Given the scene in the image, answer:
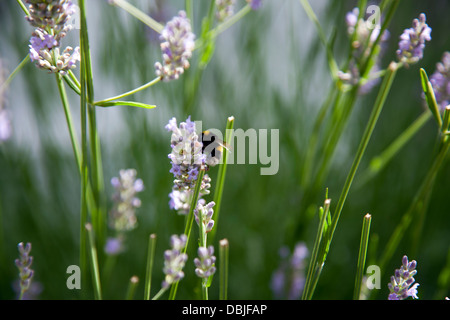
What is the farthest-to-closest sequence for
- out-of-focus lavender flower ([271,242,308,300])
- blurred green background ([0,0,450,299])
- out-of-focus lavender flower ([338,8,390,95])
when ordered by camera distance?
1. blurred green background ([0,0,450,299])
2. out-of-focus lavender flower ([271,242,308,300])
3. out-of-focus lavender flower ([338,8,390,95])

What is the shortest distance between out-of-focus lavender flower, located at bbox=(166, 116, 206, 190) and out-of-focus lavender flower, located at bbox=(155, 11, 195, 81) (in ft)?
0.26

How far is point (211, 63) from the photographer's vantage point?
1.19 meters

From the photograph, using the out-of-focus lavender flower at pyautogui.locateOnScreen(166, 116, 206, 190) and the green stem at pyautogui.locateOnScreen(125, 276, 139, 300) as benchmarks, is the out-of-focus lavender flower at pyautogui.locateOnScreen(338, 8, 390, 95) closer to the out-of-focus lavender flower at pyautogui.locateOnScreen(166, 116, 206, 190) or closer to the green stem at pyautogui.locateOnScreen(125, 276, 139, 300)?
the out-of-focus lavender flower at pyautogui.locateOnScreen(166, 116, 206, 190)

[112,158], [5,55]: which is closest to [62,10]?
[112,158]

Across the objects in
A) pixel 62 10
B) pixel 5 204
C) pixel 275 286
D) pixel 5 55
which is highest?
pixel 5 55

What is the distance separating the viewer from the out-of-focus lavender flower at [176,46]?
47 centimetres

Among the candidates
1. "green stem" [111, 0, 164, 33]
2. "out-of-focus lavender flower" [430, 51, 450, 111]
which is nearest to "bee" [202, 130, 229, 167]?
"green stem" [111, 0, 164, 33]

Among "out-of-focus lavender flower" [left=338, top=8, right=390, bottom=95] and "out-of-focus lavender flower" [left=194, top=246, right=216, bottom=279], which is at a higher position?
"out-of-focus lavender flower" [left=338, top=8, right=390, bottom=95]

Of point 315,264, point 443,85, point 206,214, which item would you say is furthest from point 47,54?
point 443,85

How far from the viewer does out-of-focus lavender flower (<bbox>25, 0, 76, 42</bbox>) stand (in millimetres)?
429

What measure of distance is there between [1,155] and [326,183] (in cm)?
81

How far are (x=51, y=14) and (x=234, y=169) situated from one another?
30.7 inches

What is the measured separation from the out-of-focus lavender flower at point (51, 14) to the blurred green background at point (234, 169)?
34 cm

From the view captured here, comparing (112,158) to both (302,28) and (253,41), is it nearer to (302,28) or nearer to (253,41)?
(253,41)
